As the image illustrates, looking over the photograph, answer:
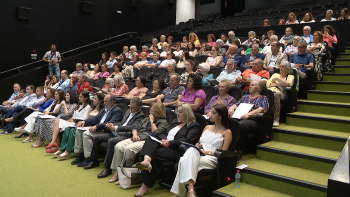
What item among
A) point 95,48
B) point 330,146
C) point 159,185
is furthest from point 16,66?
point 330,146

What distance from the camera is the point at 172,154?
2.82 meters

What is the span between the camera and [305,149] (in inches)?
115

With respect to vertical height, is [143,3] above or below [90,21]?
above

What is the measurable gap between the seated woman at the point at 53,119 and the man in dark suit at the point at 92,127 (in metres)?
0.69

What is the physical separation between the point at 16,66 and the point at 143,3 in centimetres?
532

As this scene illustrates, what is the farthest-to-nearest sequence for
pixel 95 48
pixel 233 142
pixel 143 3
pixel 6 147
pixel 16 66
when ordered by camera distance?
1. pixel 143 3
2. pixel 95 48
3. pixel 16 66
4. pixel 6 147
5. pixel 233 142

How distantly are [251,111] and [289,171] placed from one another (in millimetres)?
795

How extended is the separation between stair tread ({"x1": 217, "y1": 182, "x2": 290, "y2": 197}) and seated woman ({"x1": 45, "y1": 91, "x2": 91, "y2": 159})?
2526 millimetres

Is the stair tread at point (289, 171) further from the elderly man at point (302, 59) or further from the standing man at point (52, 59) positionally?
the standing man at point (52, 59)

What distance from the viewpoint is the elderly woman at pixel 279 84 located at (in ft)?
11.4

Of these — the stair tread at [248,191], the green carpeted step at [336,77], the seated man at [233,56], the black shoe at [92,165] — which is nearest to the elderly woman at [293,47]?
the green carpeted step at [336,77]

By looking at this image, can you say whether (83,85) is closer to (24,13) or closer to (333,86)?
(24,13)

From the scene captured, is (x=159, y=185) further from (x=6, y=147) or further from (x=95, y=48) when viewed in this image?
(x=95, y=48)

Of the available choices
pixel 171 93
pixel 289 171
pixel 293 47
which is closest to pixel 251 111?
pixel 289 171
